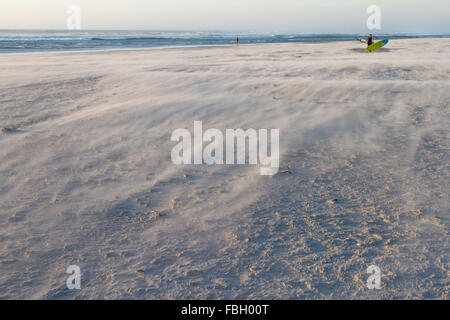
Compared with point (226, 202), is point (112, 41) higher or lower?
higher

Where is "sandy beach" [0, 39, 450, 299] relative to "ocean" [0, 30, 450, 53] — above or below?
below

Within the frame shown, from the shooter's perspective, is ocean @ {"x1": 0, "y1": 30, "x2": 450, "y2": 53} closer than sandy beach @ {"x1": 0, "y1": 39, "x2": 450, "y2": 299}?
No

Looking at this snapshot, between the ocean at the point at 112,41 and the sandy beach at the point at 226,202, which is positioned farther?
the ocean at the point at 112,41

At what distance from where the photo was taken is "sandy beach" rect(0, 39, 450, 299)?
5.52 ft

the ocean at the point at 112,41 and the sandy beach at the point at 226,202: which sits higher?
the ocean at the point at 112,41

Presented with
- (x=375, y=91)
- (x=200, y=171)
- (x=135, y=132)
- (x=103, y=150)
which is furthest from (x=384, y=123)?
(x=103, y=150)

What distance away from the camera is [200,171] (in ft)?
9.52

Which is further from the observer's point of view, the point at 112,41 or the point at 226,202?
the point at 112,41

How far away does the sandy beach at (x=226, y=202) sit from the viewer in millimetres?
1684

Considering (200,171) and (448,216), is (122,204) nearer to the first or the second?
(200,171)

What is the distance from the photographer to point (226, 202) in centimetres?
241
